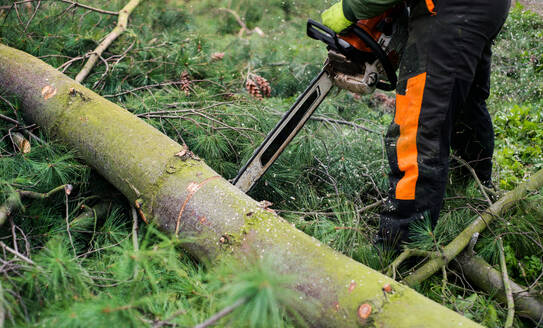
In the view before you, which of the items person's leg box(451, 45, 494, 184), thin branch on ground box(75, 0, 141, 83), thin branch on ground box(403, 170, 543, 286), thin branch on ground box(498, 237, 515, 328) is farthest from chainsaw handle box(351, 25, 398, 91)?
thin branch on ground box(75, 0, 141, 83)

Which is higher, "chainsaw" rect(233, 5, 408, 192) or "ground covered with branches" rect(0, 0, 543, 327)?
"chainsaw" rect(233, 5, 408, 192)

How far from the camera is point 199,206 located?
1414 mm

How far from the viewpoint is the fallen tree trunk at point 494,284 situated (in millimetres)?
1435

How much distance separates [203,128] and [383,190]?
1081 millimetres

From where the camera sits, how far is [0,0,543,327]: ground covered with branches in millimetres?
996

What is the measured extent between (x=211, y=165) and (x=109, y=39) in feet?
4.53


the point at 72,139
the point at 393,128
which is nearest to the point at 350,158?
the point at 393,128

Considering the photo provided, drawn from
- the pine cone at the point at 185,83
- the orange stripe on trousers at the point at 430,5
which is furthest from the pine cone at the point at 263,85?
the orange stripe on trousers at the point at 430,5

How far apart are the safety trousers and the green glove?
0.95 ft

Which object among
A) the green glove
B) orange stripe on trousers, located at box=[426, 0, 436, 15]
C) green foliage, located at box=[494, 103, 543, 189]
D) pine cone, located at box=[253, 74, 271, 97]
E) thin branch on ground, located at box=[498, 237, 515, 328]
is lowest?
green foliage, located at box=[494, 103, 543, 189]

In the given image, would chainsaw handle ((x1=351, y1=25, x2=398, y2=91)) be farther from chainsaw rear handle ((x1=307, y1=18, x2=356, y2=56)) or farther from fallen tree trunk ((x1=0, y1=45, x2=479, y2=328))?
fallen tree trunk ((x1=0, y1=45, x2=479, y2=328))

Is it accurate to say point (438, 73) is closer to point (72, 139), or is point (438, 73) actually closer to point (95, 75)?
point (72, 139)

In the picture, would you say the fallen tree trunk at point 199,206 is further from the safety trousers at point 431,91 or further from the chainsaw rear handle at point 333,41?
the chainsaw rear handle at point 333,41

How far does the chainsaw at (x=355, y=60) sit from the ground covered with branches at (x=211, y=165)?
12.8 inches
